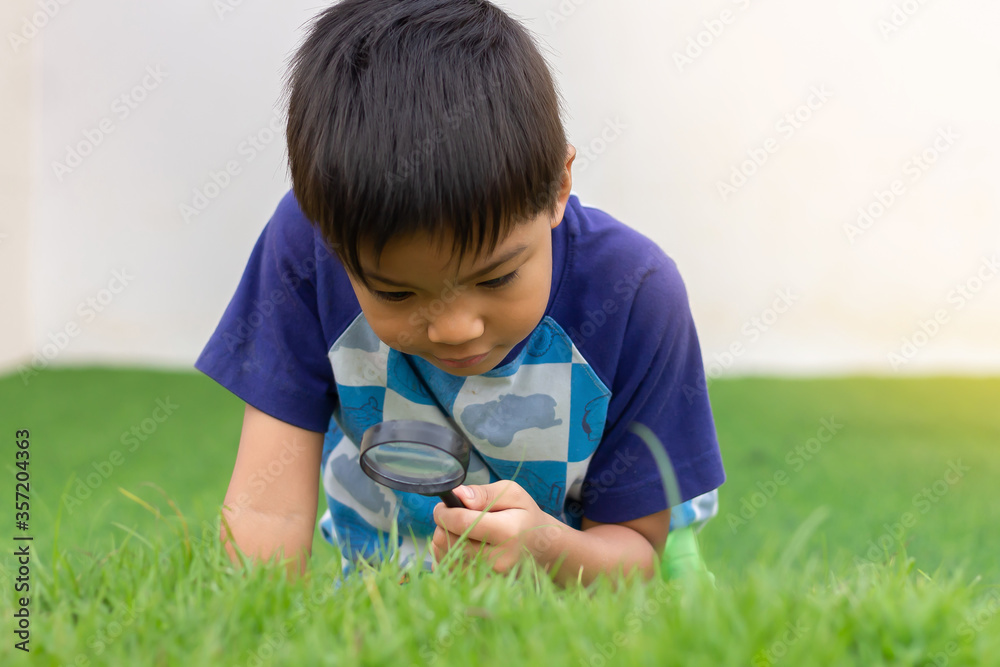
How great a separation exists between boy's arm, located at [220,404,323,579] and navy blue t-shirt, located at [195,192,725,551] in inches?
1.7

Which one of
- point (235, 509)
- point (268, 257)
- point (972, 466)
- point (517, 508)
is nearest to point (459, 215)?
point (517, 508)

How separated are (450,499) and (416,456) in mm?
113

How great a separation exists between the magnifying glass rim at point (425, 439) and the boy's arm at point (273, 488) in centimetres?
46

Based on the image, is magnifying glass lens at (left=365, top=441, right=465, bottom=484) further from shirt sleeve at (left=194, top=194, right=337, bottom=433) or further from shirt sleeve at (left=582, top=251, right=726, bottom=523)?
shirt sleeve at (left=582, top=251, right=726, bottom=523)

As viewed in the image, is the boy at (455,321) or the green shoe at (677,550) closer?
the boy at (455,321)

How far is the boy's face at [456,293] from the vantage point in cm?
128

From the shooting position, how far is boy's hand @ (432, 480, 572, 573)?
1.36m

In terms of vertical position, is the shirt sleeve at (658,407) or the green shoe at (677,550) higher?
the shirt sleeve at (658,407)

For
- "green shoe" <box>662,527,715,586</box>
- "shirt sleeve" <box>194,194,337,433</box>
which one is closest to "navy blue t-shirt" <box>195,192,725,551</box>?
"shirt sleeve" <box>194,194,337,433</box>

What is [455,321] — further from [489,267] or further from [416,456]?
[416,456]

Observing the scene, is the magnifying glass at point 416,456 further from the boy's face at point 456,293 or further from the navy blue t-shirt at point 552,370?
the navy blue t-shirt at point 552,370

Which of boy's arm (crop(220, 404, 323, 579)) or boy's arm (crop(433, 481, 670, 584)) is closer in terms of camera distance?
boy's arm (crop(433, 481, 670, 584))

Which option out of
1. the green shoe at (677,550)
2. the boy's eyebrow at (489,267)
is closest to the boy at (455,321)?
the boy's eyebrow at (489,267)

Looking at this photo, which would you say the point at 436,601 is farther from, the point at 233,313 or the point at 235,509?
the point at 233,313
